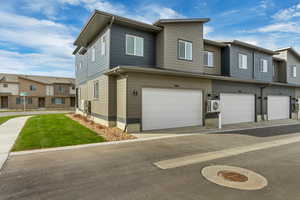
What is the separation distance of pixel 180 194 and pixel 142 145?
11.9 feet

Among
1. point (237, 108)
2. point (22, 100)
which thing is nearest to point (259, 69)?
point (237, 108)

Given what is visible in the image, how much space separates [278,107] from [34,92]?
38911mm

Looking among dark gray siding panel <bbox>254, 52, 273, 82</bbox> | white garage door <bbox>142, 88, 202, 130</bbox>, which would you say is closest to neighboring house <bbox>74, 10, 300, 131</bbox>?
white garage door <bbox>142, 88, 202, 130</bbox>

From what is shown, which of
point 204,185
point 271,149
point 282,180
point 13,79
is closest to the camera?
point 204,185

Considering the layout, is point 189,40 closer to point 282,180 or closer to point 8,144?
point 282,180

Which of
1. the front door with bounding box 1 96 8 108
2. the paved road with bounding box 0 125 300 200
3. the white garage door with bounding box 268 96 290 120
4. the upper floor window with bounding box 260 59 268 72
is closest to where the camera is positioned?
the paved road with bounding box 0 125 300 200

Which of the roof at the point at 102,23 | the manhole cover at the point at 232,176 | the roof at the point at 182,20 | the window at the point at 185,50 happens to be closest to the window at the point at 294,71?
the roof at the point at 182,20

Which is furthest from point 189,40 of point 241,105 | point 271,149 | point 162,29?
point 271,149

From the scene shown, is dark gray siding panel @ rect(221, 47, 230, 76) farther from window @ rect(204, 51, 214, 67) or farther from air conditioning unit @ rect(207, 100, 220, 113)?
air conditioning unit @ rect(207, 100, 220, 113)

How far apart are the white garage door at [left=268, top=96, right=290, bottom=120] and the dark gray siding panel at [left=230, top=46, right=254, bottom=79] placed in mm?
3393

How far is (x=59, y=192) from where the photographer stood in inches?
122

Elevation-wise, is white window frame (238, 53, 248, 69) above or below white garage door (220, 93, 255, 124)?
above

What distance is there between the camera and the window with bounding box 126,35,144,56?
33.8ft

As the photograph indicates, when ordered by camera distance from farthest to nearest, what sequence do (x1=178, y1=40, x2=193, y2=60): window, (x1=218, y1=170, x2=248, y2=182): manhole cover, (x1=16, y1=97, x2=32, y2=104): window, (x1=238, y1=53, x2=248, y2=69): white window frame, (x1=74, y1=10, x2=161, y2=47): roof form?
(x1=16, y1=97, x2=32, y2=104): window < (x1=238, y1=53, x2=248, y2=69): white window frame < (x1=178, y1=40, x2=193, y2=60): window < (x1=74, y1=10, x2=161, y2=47): roof < (x1=218, y1=170, x2=248, y2=182): manhole cover
